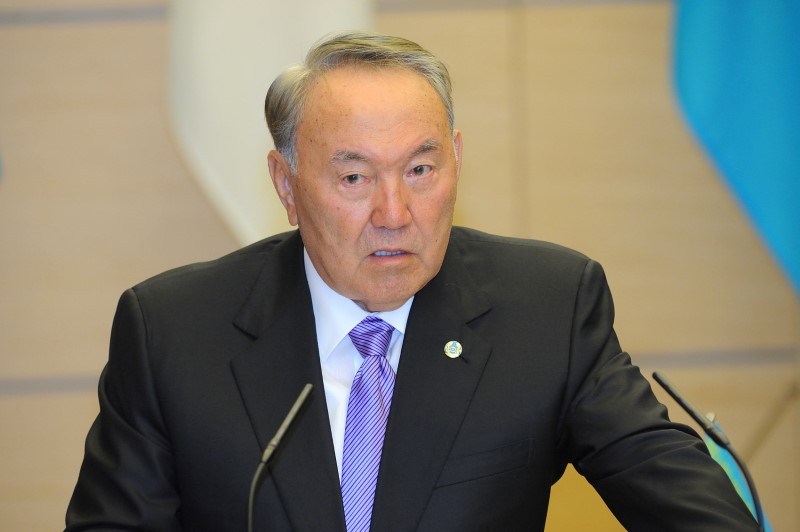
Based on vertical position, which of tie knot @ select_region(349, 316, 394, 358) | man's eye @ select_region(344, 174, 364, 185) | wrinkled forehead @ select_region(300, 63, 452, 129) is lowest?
tie knot @ select_region(349, 316, 394, 358)

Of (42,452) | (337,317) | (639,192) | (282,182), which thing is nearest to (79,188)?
(42,452)

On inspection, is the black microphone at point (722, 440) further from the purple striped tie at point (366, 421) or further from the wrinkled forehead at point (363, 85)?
the wrinkled forehead at point (363, 85)

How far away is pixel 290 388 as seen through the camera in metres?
2.06

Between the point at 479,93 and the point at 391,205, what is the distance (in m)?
1.66

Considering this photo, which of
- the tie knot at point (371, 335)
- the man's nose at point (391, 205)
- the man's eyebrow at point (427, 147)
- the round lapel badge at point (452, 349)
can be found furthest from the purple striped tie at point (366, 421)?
the man's eyebrow at point (427, 147)

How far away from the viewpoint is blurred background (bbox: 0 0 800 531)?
11.5 feet

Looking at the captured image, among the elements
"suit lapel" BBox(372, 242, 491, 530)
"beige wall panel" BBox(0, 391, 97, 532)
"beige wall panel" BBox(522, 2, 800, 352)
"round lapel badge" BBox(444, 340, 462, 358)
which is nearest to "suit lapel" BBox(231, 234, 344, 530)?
"suit lapel" BBox(372, 242, 491, 530)

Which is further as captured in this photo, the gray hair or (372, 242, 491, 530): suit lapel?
the gray hair

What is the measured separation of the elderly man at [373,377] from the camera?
1.97m

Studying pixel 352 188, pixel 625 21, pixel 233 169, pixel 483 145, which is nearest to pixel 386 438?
pixel 352 188

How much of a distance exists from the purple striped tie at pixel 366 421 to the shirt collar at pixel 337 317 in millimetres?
22

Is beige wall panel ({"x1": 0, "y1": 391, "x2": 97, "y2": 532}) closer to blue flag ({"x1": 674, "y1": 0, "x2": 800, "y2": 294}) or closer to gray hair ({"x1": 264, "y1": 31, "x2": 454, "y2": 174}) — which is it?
gray hair ({"x1": 264, "y1": 31, "x2": 454, "y2": 174})

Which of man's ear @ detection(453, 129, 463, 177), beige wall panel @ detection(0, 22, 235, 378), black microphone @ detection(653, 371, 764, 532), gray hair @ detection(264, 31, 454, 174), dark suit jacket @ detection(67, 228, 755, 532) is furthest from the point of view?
beige wall panel @ detection(0, 22, 235, 378)

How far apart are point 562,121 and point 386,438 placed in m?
1.82
